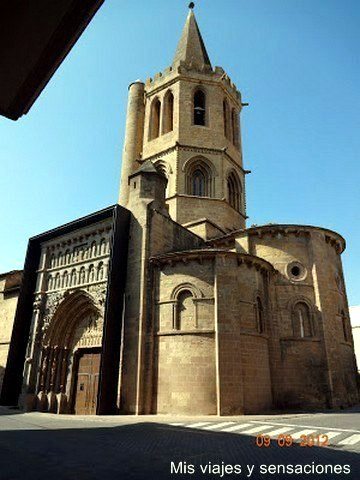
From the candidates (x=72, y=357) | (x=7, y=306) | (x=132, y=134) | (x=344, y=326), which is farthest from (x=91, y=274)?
(x=344, y=326)

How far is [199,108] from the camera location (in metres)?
27.4

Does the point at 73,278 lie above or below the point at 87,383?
above

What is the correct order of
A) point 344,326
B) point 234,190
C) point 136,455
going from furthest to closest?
point 234,190, point 344,326, point 136,455

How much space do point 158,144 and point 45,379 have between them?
18159mm

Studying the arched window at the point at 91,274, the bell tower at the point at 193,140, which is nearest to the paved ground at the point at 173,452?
the arched window at the point at 91,274

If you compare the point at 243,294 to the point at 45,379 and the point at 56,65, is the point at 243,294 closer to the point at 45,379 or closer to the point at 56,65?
the point at 45,379

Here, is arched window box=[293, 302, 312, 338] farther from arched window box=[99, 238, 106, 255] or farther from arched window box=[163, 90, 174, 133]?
arched window box=[163, 90, 174, 133]

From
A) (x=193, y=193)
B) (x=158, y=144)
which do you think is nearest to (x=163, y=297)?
(x=193, y=193)

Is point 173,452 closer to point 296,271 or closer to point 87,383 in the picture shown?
point 87,383

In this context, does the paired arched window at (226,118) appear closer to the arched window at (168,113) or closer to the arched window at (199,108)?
the arched window at (199,108)

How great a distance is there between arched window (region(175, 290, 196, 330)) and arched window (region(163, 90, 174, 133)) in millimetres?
15747

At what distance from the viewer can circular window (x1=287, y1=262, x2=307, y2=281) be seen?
18719 millimetres

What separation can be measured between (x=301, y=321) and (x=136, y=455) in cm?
1335

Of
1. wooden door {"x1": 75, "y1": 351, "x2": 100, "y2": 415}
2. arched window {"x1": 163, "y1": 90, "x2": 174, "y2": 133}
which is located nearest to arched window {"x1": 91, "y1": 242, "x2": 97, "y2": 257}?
wooden door {"x1": 75, "y1": 351, "x2": 100, "y2": 415}
